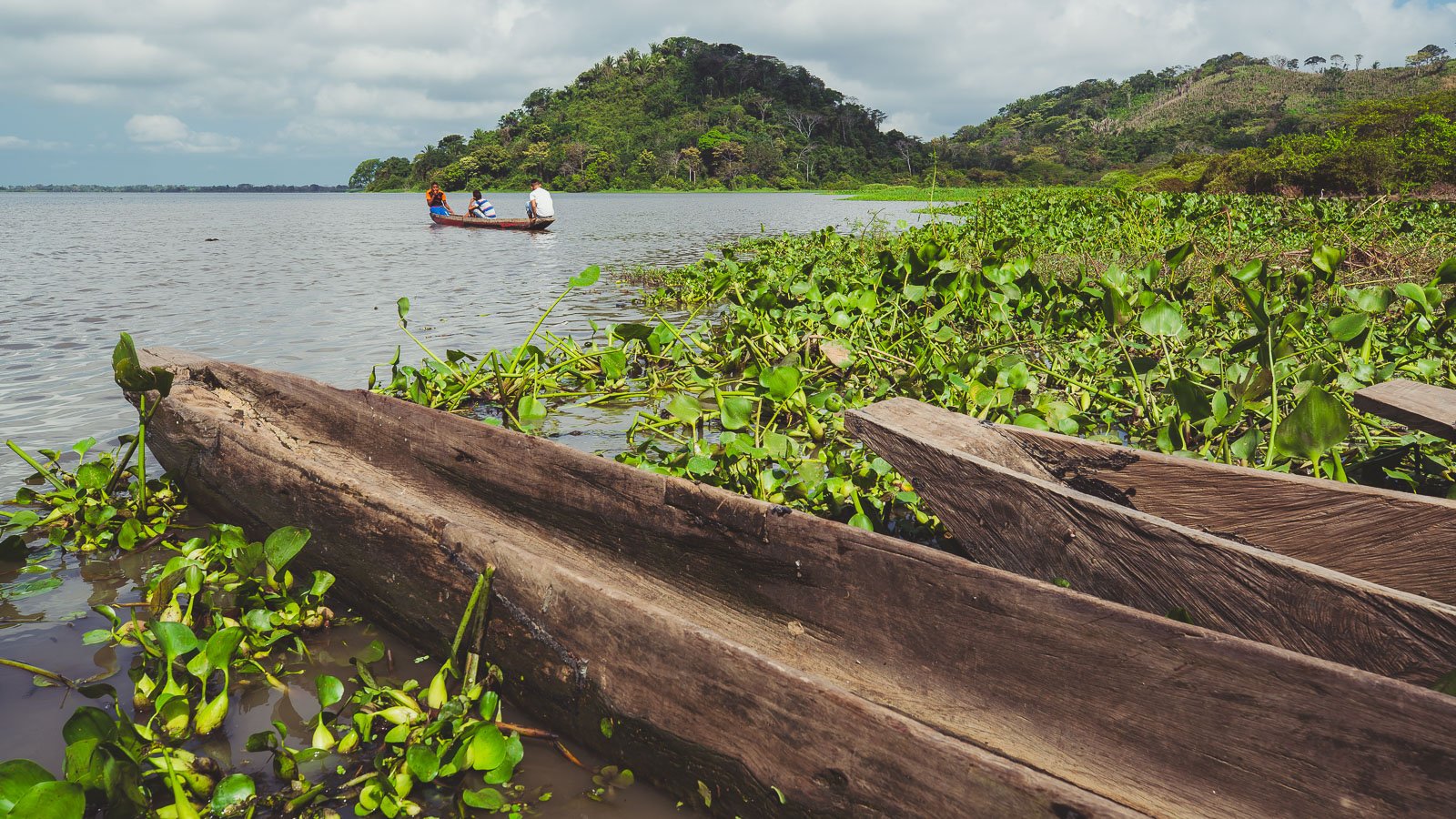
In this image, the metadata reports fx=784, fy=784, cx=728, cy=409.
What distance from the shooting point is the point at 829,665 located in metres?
1.74

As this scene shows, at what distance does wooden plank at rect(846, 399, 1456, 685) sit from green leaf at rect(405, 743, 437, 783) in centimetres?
116

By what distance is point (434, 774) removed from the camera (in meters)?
1.50

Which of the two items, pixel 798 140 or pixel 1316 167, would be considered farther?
pixel 798 140

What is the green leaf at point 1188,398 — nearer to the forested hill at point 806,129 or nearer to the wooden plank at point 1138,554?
the wooden plank at point 1138,554

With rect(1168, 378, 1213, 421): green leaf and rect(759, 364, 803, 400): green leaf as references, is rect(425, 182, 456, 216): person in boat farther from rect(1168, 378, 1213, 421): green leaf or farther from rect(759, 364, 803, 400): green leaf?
rect(1168, 378, 1213, 421): green leaf

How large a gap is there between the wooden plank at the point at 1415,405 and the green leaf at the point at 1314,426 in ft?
1.14

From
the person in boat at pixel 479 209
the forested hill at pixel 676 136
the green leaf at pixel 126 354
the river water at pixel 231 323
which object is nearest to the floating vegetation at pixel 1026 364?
the river water at pixel 231 323

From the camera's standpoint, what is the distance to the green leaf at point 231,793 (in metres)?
1.45

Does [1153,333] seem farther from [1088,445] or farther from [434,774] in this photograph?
[434,774]

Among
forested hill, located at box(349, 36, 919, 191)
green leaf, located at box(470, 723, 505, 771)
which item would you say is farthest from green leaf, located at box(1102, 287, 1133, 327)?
forested hill, located at box(349, 36, 919, 191)

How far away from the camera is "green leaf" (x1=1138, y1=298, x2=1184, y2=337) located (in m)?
2.64

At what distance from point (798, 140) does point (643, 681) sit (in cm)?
8460

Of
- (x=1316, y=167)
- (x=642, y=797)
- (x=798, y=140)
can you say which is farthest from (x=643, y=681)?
(x=798, y=140)

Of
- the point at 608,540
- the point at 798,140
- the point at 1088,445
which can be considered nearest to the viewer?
the point at 1088,445
